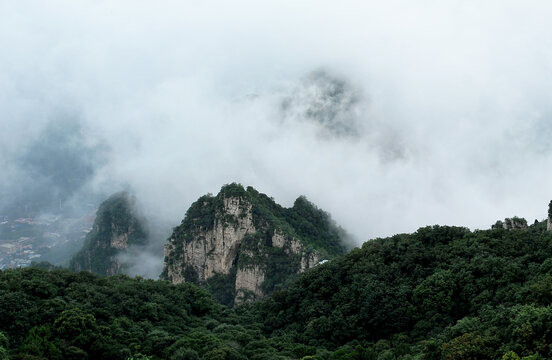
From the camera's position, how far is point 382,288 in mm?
52188

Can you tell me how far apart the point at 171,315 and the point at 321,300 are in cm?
1217

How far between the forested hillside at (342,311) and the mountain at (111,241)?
8381cm

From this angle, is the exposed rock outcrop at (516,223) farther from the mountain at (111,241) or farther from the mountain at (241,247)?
the mountain at (111,241)

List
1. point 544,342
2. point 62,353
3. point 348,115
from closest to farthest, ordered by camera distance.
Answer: point 544,342 < point 62,353 < point 348,115

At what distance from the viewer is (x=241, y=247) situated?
319 feet

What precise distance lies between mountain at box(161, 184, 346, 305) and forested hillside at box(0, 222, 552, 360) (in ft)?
102

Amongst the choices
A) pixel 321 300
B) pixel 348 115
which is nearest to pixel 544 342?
pixel 321 300

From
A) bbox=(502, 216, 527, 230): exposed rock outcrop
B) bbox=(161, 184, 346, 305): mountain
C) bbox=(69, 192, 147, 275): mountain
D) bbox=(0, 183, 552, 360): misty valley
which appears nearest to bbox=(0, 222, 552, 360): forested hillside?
bbox=(0, 183, 552, 360): misty valley

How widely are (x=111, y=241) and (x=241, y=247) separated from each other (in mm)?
53876

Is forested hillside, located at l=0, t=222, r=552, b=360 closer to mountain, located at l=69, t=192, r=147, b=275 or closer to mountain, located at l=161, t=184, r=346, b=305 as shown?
mountain, located at l=161, t=184, r=346, b=305

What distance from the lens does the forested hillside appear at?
3841cm

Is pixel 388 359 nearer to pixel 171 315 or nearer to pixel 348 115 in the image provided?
pixel 171 315

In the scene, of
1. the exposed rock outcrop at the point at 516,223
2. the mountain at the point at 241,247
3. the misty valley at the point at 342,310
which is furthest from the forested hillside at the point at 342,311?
the mountain at the point at 241,247

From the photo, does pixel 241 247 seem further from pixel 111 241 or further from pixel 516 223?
pixel 111 241
